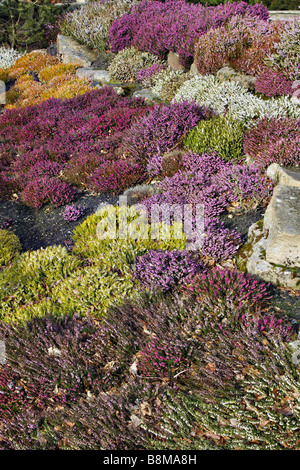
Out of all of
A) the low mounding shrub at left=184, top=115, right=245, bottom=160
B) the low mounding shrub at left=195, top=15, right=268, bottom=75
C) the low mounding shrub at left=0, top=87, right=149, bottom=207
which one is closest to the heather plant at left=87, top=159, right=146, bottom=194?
the low mounding shrub at left=0, top=87, right=149, bottom=207

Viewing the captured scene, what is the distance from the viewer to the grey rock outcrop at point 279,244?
394cm

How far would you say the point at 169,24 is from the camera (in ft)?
36.8

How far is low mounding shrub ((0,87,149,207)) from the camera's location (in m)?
7.07

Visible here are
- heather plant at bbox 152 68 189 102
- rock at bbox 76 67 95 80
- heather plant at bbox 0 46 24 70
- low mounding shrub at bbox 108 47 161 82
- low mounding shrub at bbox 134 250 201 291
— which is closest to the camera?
low mounding shrub at bbox 134 250 201 291

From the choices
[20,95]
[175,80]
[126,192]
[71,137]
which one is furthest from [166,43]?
[126,192]

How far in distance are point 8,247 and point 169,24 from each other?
9148 mm

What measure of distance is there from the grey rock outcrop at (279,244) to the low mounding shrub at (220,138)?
1846 mm

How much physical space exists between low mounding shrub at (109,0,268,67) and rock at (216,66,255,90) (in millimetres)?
2014

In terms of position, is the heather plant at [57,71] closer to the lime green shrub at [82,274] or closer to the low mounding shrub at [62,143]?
the low mounding shrub at [62,143]

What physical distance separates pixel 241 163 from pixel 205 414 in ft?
14.7

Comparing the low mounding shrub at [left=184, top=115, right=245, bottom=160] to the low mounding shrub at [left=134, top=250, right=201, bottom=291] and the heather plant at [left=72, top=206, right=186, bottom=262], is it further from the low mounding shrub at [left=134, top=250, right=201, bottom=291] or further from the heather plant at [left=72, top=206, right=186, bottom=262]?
the low mounding shrub at [left=134, top=250, right=201, bottom=291]

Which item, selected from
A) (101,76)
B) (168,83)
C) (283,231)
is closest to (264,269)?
(283,231)

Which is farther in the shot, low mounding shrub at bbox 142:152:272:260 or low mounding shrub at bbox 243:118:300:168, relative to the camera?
low mounding shrub at bbox 243:118:300:168
